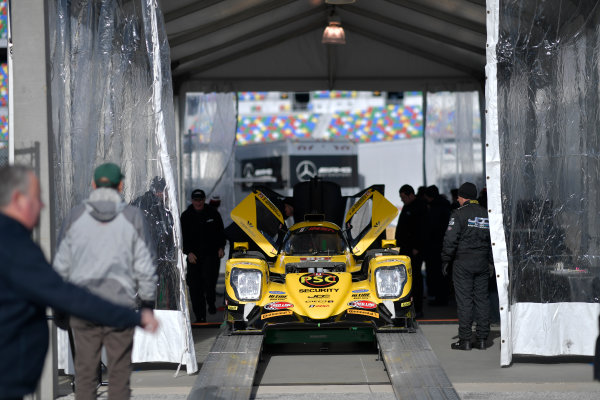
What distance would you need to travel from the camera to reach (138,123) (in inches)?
294

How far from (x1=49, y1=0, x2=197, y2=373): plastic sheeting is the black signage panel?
605 inches

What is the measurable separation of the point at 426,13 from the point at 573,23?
13.9 feet

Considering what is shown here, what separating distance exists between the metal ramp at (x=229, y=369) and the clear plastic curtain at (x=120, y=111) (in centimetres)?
62

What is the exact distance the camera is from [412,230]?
11508 millimetres

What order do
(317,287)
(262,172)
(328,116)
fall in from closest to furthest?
1. (317,287)
2. (262,172)
3. (328,116)

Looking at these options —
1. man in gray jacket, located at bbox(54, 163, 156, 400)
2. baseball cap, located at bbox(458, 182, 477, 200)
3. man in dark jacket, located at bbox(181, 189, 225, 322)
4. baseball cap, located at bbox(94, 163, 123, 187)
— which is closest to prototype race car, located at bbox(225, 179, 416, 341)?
baseball cap, located at bbox(458, 182, 477, 200)

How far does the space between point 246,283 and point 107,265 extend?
3622mm

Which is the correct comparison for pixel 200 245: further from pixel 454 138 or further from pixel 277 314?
pixel 454 138

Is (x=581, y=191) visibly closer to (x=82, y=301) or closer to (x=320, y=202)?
(x=320, y=202)

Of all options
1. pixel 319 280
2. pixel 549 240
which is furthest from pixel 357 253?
pixel 549 240

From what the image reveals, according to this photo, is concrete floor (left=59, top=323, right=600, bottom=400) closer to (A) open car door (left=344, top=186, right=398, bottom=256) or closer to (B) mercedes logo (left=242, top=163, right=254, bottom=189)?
Answer: (A) open car door (left=344, top=186, right=398, bottom=256)

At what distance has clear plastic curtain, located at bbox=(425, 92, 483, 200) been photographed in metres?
15.3

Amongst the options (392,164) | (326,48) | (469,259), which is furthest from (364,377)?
(392,164)

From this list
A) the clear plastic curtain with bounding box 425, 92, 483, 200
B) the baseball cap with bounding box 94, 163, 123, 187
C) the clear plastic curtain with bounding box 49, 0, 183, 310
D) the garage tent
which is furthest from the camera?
the clear plastic curtain with bounding box 425, 92, 483, 200
